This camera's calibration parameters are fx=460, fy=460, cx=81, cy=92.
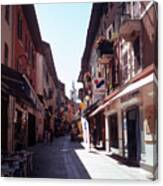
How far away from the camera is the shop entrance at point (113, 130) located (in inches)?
152

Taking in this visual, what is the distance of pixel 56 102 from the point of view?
4246 millimetres

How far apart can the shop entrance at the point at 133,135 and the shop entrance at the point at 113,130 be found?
5.9 inches

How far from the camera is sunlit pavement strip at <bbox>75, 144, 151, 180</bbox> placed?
3.60m

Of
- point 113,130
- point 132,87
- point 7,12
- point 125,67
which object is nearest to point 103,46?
point 125,67

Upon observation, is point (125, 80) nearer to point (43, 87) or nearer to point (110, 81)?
point (110, 81)

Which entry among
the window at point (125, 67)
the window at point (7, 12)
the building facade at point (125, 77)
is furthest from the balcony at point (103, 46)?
the window at point (7, 12)

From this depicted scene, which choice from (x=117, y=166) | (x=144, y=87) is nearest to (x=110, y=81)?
(x=144, y=87)

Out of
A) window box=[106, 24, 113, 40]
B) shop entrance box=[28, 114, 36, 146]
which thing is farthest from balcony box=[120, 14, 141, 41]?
shop entrance box=[28, 114, 36, 146]

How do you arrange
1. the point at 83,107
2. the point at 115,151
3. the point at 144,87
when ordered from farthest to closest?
1. the point at 83,107
2. the point at 115,151
3. the point at 144,87

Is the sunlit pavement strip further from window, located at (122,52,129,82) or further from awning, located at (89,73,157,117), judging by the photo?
window, located at (122,52,129,82)

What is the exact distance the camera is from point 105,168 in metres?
3.77

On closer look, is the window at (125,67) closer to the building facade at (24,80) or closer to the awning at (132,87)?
the awning at (132,87)

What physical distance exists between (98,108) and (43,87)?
0.58 metres

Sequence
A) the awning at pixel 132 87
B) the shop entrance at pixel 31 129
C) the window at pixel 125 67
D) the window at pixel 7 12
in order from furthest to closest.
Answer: the shop entrance at pixel 31 129 → the window at pixel 7 12 → the window at pixel 125 67 → the awning at pixel 132 87
